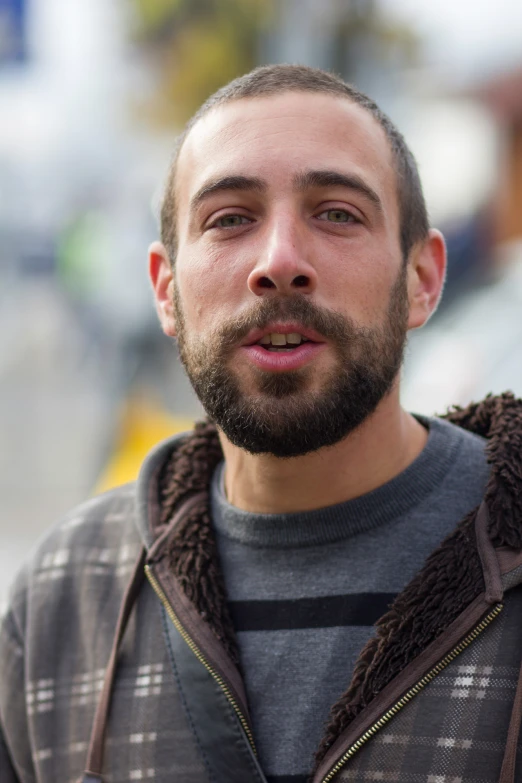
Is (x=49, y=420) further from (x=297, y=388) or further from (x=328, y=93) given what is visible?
(x=297, y=388)

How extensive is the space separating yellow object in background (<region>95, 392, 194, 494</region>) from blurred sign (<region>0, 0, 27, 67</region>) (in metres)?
5.20

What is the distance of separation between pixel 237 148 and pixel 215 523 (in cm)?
88

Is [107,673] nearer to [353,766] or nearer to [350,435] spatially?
[353,766]

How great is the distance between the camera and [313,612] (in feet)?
6.64

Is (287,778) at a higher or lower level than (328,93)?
lower

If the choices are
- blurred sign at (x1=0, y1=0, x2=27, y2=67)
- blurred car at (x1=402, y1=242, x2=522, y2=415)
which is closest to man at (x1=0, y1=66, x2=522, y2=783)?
blurred car at (x1=402, y1=242, x2=522, y2=415)

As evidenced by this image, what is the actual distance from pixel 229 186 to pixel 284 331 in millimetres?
372

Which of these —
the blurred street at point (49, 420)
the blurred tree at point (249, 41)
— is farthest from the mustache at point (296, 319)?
the blurred tree at point (249, 41)

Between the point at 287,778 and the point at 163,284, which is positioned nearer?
the point at 287,778

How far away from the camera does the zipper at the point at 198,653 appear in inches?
76.0

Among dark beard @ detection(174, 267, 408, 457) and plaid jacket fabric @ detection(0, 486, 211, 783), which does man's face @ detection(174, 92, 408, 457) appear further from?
plaid jacket fabric @ detection(0, 486, 211, 783)

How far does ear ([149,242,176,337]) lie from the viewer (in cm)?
237

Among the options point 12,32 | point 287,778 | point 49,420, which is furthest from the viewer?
point 49,420

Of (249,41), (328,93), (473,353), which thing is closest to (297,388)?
(328,93)
